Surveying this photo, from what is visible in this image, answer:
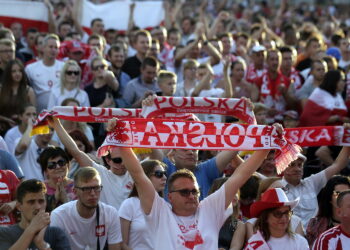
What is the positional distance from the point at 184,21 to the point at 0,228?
13274 millimetres

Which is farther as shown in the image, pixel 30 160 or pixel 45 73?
pixel 45 73

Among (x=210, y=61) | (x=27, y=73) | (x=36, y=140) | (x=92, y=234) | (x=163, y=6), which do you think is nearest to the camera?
(x=92, y=234)

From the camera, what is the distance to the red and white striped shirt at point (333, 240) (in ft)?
24.8

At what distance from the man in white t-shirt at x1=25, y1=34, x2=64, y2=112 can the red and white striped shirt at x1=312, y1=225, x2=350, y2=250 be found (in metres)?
6.25

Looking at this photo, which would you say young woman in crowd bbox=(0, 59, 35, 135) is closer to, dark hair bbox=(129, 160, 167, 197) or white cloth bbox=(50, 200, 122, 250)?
dark hair bbox=(129, 160, 167, 197)

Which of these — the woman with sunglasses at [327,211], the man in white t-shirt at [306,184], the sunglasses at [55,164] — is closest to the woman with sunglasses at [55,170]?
the sunglasses at [55,164]

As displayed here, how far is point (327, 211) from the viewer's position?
8508mm

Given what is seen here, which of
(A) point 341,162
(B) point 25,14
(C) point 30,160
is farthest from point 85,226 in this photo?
(B) point 25,14

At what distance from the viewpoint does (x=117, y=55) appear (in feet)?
47.2

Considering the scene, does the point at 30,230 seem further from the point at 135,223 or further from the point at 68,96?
the point at 68,96

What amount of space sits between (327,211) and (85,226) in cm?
213

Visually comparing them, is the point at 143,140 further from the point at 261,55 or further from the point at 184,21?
the point at 184,21

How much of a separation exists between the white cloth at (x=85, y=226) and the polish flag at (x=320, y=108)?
17.3 ft

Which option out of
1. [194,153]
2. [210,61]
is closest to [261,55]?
[210,61]
